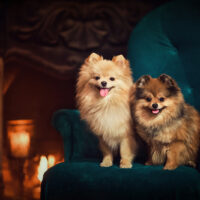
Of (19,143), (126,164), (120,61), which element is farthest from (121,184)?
(19,143)

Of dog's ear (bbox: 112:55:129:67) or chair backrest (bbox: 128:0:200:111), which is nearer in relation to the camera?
dog's ear (bbox: 112:55:129:67)

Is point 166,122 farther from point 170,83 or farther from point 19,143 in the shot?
point 19,143

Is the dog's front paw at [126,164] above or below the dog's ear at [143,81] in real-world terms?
below

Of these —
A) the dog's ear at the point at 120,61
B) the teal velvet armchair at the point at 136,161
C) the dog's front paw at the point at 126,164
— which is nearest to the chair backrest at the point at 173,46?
the teal velvet armchair at the point at 136,161

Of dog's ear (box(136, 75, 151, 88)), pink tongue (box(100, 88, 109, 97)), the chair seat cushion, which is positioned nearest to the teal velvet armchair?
the chair seat cushion

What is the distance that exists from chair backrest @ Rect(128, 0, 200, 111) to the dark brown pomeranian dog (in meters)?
0.44

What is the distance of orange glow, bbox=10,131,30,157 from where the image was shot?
7.89 ft

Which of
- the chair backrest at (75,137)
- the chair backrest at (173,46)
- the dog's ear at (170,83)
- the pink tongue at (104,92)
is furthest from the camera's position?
the chair backrest at (173,46)

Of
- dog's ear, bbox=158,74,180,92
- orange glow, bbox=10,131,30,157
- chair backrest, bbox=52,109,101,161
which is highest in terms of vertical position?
dog's ear, bbox=158,74,180,92

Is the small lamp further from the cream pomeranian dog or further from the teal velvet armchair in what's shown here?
the cream pomeranian dog

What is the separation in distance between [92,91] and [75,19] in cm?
136

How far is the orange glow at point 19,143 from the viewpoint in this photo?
2.40 m

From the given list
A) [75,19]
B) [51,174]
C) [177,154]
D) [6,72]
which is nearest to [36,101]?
[6,72]

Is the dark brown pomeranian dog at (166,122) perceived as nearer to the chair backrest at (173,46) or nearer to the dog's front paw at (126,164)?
the dog's front paw at (126,164)
